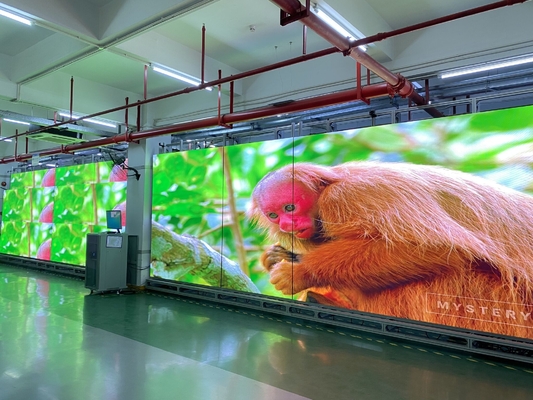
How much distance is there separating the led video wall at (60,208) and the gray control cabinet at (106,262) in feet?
Result: 3.75

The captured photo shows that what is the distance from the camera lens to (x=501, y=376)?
13.0 feet

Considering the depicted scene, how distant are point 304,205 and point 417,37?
3.12 meters

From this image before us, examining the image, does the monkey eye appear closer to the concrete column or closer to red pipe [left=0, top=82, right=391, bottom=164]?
red pipe [left=0, top=82, right=391, bottom=164]

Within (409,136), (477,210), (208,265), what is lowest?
(208,265)

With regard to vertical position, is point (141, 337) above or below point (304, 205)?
below

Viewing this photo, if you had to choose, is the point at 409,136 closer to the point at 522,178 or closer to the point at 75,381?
the point at 522,178

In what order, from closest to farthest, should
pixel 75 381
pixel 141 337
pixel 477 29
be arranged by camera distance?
pixel 75 381 → pixel 141 337 → pixel 477 29

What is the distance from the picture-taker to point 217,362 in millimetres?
4219

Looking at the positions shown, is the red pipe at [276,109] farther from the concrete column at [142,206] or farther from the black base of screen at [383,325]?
the black base of screen at [383,325]

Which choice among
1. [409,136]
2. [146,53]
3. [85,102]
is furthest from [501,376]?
[85,102]

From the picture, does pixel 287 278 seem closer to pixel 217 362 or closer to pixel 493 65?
pixel 217 362

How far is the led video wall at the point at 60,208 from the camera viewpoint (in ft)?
31.6

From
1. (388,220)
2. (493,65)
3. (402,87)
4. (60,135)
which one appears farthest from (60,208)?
(493,65)

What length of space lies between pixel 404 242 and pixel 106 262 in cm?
580
